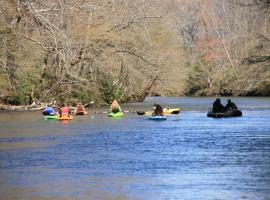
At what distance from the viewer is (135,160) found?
29016 millimetres

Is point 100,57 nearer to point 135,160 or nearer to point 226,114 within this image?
point 226,114

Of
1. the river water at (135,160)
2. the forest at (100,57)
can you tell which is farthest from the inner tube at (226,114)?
the forest at (100,57)

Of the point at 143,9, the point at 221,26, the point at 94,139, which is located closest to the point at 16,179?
the point at 94,139

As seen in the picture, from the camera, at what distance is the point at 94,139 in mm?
37500

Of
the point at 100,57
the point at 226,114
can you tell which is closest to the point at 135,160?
the point at 226,114

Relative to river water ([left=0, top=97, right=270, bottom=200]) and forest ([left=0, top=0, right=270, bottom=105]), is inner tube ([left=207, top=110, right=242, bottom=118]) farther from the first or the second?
forest ([left=0, top=0, right=270, bottom=105])

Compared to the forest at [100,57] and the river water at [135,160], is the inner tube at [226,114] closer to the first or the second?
the river water at [135,160]

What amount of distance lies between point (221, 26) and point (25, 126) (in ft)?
232

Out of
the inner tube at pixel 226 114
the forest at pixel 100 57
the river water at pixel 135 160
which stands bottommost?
the river water at pixel 135 160

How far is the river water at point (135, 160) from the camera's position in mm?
22078

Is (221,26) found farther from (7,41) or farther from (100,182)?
(100,182)

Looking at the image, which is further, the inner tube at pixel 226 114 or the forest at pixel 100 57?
the forest at pixel 100 57

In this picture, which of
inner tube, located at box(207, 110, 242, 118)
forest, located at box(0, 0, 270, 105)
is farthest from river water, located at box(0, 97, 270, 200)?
forest, located at box(0, 0, 270, 105)

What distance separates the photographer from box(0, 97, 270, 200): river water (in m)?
22.1
